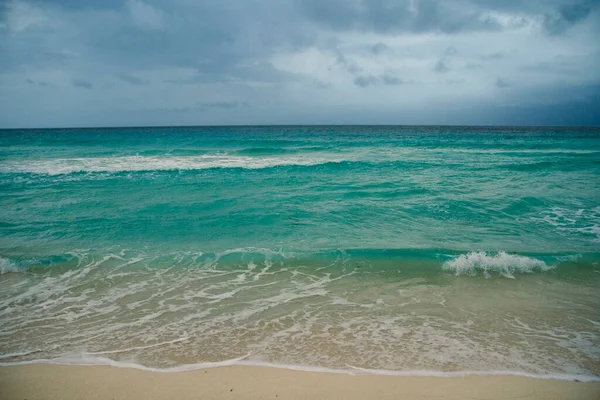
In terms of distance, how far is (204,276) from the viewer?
23.1ft

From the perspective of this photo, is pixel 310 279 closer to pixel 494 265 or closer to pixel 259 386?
pixel 259 386

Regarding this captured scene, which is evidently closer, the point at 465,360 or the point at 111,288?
the point at 465,360

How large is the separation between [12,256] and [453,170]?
2092 centimetres

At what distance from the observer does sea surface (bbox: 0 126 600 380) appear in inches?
173

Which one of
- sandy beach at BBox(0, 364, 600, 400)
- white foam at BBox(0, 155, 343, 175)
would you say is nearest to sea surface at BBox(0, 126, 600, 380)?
sandy beach at BBox(0, 364, 600, 400)

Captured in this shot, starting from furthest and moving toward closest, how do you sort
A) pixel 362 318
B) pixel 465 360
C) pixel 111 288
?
pixel 111 288, pixel 362 318, pixel 465 360

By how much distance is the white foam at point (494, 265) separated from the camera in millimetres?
7059

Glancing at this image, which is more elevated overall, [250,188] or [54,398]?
[250,188]

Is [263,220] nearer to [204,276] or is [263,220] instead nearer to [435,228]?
[204,276]

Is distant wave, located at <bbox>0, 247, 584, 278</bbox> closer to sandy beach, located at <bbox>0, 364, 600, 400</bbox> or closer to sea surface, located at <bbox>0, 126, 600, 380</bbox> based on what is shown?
→ sea surface, located at <bbox>0, 126, 600, 380</bbox>

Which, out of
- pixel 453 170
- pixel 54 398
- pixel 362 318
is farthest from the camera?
pixel 453 170

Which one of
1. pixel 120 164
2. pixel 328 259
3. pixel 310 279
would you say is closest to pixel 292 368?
pixel 310 279

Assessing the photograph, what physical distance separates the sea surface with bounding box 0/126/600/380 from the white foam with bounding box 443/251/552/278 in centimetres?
3

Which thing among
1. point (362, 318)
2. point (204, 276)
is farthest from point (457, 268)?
point (204, 276)
